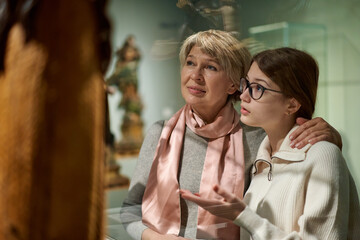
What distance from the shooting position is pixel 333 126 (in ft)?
3.95

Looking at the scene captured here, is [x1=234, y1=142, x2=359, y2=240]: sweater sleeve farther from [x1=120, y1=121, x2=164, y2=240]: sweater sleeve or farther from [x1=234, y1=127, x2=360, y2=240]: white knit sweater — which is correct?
[x1=120, y1=121, x2=164, y2=240]: sweater sleeve

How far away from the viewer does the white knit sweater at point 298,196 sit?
1107 mm

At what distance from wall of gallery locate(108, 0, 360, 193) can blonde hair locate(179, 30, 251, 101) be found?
4cm

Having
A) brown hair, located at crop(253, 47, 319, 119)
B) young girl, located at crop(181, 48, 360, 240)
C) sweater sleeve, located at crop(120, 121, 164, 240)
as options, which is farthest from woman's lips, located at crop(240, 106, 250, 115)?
sweater sleeve, located at crop(120, 121, 164, 240)

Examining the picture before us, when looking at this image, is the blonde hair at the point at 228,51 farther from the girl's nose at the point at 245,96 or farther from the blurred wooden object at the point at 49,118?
the blurred wooden object at the point at 49,118

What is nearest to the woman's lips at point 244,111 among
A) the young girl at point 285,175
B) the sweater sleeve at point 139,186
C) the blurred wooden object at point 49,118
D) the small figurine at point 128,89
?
the young girl at point 285,175

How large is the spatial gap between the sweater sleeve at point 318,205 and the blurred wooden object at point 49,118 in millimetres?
672

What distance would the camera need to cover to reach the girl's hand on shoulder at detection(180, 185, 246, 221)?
1.09 metres

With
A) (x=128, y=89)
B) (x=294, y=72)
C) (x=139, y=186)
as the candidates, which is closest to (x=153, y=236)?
(x=139, y=186)

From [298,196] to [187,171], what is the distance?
0.29 m

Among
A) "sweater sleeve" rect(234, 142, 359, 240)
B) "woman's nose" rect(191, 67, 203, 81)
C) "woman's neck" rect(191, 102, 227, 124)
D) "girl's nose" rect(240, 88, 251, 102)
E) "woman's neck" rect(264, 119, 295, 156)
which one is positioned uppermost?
"woman's nose" rect(191, 67, 203, 81)

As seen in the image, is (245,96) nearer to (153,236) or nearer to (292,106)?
(292,106)

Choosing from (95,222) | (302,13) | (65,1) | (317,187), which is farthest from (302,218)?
(65,1)

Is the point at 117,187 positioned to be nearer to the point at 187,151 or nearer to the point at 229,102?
the point at 187,151
